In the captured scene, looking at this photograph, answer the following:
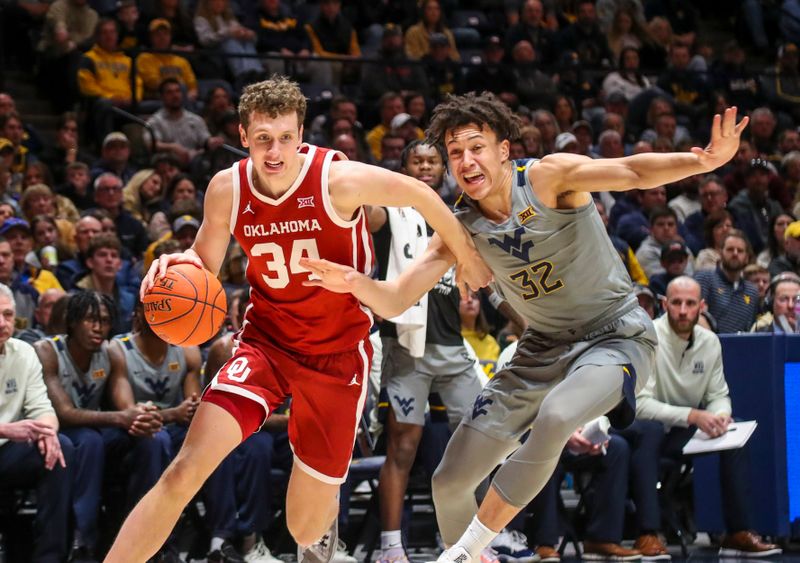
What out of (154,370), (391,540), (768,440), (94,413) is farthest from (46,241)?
(768,440)

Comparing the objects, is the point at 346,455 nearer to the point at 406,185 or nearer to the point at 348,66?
the point at 406,185

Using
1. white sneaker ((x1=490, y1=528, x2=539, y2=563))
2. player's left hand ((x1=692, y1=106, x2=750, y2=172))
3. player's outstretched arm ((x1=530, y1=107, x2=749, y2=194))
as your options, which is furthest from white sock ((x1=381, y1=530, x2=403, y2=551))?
player's left hand ((x1=692, y1=106, x2=750, y2=172))

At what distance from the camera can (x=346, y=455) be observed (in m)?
5.25

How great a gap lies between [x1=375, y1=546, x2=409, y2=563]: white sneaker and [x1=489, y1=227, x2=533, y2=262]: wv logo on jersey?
8.11 feet

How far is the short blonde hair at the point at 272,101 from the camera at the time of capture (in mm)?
4902

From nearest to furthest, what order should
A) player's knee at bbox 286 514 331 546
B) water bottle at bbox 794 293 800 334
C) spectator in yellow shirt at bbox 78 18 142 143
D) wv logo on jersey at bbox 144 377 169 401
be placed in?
player's knee at bbox 286 514 331 546
wv logo on jersey at bbox 144 377 169 401
water bottle at bbox 794 293 800 334
spectator in yellow shirt at bbox 78 18 142 143

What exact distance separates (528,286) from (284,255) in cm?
106

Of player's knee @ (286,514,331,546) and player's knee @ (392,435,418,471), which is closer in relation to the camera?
player's knee @ (286,514,331,546)

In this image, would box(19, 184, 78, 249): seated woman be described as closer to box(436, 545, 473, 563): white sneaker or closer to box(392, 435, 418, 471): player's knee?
box(392, 435, 418, 471): player's knee

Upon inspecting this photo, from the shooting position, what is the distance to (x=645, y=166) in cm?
478

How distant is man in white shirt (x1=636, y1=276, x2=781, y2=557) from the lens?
7363mm

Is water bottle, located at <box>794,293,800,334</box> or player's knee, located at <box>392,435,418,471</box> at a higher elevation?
water bottle, located at <box>794,293,800,334</box>

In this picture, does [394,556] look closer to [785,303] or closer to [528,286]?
[528,286]

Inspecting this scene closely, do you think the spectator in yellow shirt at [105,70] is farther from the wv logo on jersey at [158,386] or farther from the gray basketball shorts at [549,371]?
the gray basketball shorts at [549,371]
